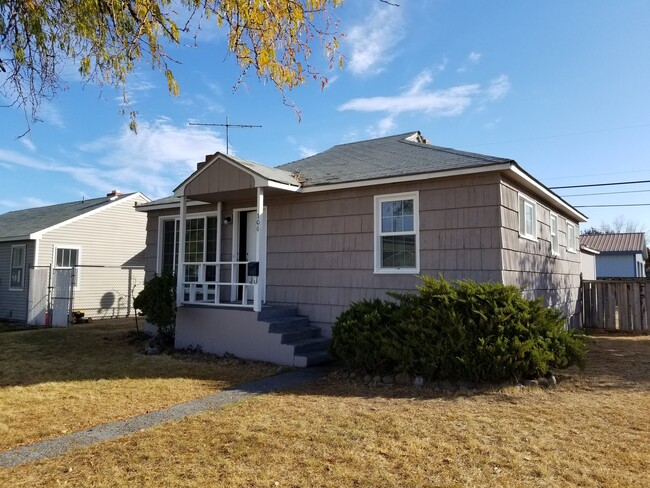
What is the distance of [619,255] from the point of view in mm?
30703

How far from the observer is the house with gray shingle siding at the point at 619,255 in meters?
30.4

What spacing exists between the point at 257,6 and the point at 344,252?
193 inches

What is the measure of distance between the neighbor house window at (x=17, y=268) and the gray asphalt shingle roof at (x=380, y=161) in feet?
41.2

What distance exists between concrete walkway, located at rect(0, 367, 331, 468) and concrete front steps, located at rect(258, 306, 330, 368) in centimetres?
77

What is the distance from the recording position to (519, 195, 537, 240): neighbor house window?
9.06 m

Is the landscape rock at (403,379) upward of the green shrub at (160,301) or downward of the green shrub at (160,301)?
downward

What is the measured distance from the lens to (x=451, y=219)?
8125mm

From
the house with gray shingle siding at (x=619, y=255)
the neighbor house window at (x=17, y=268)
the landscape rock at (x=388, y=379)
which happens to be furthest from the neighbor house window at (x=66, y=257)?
the house with gray shingle siding at (x=619, y=255)

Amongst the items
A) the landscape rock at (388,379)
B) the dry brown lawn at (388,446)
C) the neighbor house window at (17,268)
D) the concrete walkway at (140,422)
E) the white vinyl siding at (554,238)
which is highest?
the white vinyl siding at (554,238)

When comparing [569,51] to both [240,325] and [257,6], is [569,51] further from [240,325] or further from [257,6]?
[240,325]

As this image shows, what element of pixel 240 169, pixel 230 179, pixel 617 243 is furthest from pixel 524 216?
pixel 617 243

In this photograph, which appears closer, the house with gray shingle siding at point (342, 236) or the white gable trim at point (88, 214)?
the house with gray shingle siding at point (342, 236)

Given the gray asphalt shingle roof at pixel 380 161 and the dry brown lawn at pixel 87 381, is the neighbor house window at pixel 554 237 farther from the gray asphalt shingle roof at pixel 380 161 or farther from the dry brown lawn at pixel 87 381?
the dry brown lawn at pixel 87 381

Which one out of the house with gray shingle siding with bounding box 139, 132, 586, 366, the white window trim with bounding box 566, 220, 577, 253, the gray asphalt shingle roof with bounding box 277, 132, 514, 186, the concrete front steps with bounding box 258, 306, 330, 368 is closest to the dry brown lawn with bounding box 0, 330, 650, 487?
the concrete front steps with bounding box 258, 306, 330, 368
